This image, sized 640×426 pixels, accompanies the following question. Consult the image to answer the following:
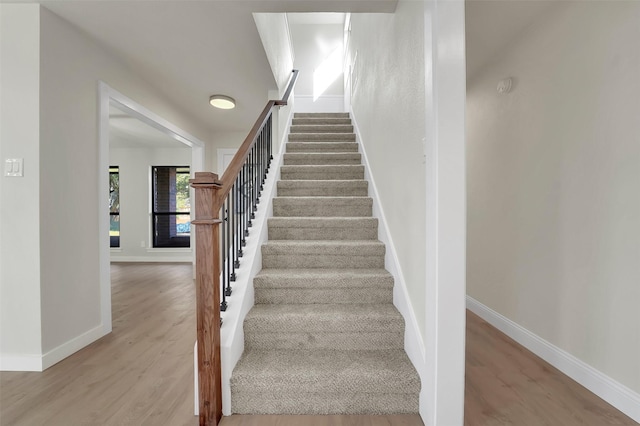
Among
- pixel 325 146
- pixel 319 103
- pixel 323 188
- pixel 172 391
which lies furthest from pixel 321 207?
pixel 319 103

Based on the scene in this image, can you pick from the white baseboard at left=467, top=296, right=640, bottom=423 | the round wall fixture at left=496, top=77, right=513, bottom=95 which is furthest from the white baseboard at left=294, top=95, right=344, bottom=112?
the white baseboard at left=467, top=296, right=640, bottom=423

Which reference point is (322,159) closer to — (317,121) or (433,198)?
(317,121)

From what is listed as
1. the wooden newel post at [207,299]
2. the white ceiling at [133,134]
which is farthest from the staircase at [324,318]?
the white ceiling at [133,134]

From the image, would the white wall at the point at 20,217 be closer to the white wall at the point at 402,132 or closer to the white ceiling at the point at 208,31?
the white ceiling at the point at 208,31

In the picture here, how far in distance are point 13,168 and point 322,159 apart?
2.63 meters

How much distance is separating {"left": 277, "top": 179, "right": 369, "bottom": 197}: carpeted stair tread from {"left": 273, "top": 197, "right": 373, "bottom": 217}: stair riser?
0.26 m

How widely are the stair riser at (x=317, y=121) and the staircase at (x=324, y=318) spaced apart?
1.75 m

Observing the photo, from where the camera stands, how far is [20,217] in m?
1.99

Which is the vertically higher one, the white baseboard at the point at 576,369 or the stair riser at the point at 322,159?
the stair riser at the point at 322,159

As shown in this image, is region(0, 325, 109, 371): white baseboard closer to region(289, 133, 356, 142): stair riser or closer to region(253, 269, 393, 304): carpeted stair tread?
region(253, 269, 393, 304): carpeted stair tread

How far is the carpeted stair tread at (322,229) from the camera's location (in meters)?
2.50

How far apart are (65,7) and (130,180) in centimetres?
481

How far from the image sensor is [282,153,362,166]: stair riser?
11.6 ft

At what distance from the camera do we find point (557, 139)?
6.60 ft
